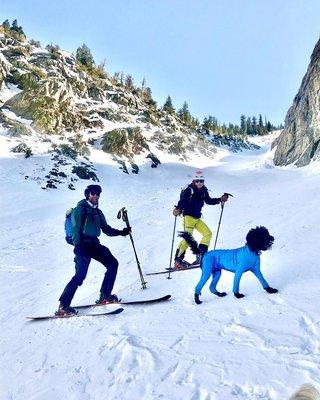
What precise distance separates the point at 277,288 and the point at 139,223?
1428 centimetres

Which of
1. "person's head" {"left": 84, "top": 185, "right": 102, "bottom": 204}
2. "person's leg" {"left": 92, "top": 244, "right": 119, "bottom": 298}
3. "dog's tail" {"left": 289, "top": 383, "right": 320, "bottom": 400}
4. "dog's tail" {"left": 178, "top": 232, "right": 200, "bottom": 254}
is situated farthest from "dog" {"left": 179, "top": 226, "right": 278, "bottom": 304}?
"dog's tail" {"left": 289, "top": 383, "right": 320, "bottom": 400}

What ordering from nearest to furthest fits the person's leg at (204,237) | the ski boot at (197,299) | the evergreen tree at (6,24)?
the ski boot at (197,299) < the person's leg at (204,237) < the evergreen tree at (6,24)

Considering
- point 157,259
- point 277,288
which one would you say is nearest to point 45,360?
point 277,288

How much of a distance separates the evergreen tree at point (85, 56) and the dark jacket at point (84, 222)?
71227 mm

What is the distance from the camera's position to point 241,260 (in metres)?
7.12

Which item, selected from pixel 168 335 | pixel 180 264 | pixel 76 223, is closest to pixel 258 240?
pixel 168 335

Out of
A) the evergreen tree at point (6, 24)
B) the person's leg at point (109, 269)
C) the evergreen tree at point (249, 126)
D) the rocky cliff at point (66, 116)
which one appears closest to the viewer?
the person's leg at point (109, 269)

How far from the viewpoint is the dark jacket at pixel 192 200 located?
10.6 meters

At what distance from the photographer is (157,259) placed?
12.7 metres

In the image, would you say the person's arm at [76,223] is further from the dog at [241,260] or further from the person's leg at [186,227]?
the person's leg at [186,227]

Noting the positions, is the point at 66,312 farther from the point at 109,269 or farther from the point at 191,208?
the point at 191,208

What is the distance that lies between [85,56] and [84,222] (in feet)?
266

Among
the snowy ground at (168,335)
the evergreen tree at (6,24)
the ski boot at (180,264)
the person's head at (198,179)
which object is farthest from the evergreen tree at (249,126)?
the ski boot at (180,264)

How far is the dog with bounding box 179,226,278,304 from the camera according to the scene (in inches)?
276
